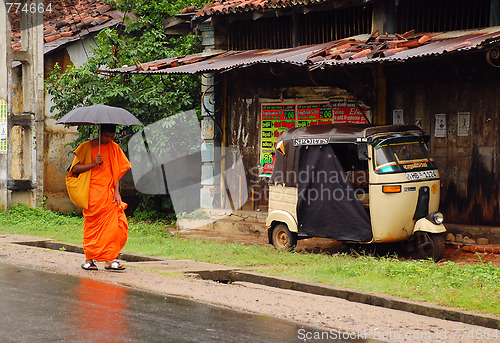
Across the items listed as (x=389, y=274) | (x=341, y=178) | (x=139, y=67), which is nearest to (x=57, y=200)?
(x=139, y=67)

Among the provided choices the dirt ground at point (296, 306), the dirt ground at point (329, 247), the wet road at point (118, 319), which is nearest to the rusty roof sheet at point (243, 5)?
the dirt ground at point (329, 247)

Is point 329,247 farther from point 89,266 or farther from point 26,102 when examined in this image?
point 26,102

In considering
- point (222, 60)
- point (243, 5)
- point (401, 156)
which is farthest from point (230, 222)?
point (401, 156)

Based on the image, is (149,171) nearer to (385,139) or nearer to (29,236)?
(29,236)

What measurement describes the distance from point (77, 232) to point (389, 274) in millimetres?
7004

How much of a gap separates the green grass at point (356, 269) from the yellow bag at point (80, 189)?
1935 millimetres

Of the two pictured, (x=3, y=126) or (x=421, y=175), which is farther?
(x=3, y=126)

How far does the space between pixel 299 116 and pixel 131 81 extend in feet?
15.3

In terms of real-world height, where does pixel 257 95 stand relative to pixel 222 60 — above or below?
below

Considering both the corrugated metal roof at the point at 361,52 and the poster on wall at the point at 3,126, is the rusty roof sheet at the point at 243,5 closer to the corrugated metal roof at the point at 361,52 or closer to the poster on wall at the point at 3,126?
the corrugated metal roof at the point at 361,52

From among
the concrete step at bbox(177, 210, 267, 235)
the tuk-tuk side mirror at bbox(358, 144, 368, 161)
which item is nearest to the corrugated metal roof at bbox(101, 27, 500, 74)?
the tuk-tuk side mirror at bbox(358, 144, 368, 161)

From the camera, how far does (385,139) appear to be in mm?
10297

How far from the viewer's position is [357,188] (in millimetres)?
11125

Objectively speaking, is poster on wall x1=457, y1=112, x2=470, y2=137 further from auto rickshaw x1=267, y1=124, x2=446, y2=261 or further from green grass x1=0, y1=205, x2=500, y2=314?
green grass x1=0, y1=205, x2=500, y2=314
